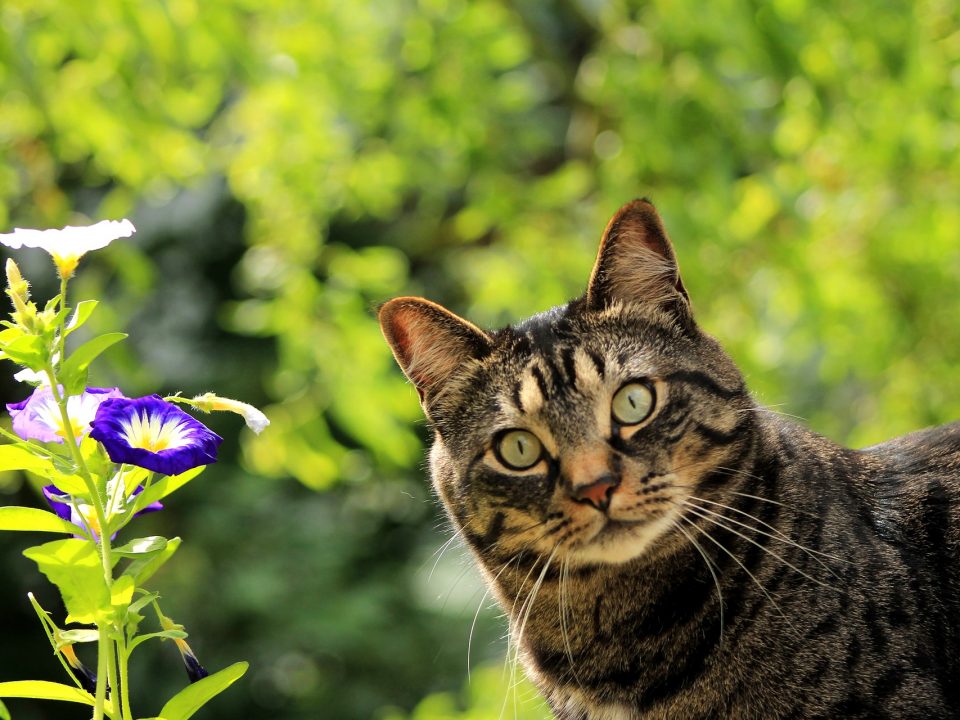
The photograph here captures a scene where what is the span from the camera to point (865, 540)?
1330 mm

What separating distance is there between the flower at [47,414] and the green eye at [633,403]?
0.70 meters

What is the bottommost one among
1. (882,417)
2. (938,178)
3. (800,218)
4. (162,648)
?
(162,648)

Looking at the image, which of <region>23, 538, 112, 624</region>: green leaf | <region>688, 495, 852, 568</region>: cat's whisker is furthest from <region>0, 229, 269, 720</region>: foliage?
<region>688, 495, 852, 568</region>: cat's whisker

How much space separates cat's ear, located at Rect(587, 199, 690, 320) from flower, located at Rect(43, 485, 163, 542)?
30.6 inches

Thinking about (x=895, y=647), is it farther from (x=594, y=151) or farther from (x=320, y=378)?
(x=594, y=151)

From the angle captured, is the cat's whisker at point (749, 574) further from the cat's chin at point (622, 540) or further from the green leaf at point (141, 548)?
the green leaf at point (141, 548)

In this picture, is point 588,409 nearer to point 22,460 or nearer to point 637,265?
point 637,265

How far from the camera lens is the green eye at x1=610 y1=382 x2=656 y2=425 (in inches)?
55.0

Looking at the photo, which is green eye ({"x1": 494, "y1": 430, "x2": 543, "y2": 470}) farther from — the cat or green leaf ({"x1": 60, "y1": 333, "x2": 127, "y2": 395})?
green leaf ({"x1": 60, "y1": 333, "x2": 127, "y2": 395})

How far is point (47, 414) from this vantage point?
858 millimetres

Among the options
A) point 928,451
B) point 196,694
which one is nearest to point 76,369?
point 196,694

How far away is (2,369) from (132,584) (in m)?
3.64

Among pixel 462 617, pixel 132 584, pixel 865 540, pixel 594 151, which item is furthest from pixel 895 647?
pixel 462 617

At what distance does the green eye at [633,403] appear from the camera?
1.40m
